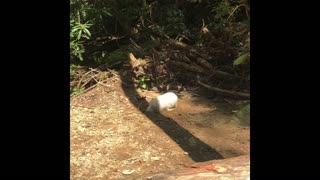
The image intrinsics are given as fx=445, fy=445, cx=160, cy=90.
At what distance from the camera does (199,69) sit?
284 inches

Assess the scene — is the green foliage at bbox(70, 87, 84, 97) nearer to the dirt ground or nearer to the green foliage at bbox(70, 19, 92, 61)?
the dirt ground

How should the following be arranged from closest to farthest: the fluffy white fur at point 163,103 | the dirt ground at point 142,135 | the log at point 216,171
A: the log at point 216,171 < the dirt ground at point 142,135 < the fluffy white fur at point 163,103

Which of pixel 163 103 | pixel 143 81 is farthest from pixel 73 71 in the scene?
pixel 163 103

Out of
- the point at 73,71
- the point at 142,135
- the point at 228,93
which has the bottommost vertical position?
the point at 142,135

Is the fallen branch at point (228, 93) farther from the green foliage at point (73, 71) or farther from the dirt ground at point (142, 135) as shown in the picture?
the green foliage at point (73, 71)

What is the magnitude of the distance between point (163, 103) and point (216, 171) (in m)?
3.28

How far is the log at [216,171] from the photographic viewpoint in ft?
9.32

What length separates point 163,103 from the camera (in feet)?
20.2

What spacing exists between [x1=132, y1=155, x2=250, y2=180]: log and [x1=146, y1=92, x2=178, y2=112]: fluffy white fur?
3.08 metres

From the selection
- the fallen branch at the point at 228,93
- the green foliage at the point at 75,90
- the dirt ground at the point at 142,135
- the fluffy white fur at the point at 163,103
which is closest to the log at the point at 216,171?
the dirt ground at the point at 142,135

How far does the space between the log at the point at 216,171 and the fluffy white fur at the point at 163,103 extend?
308 cm

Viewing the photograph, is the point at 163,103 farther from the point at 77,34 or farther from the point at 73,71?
the point at 77,34
